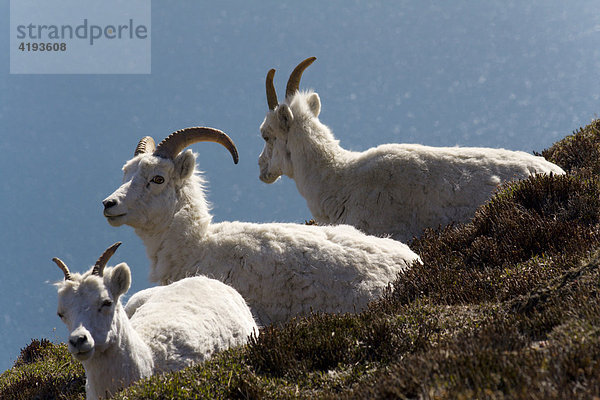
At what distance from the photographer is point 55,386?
8.18 metres

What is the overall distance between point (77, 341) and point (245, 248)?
304 centimetres

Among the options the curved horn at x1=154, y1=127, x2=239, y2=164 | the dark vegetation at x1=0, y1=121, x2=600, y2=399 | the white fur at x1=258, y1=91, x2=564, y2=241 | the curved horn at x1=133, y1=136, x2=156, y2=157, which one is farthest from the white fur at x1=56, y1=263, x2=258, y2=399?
the white fur at x1=258, y1=91, x2=564, y2=241

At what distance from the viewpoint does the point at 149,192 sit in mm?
9008

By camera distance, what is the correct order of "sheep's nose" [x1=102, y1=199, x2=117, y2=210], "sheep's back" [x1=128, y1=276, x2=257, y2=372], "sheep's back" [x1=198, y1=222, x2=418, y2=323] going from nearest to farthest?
"sheep's back" [x1=128, y1=276, x2=257, y2=372] → "sheep's back" [x1=198, y1=222, x2=418, y2=323] → "sheep's nose" [x1=102, y1=199, x2=117, y2=210]

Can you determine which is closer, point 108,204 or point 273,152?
point 108,204

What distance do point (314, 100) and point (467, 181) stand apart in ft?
12.4

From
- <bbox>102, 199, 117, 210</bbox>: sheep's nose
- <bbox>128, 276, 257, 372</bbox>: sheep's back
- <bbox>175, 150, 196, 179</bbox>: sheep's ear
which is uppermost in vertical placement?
<bbox>175, 150, 196, 179</bbox>: sheep's ear

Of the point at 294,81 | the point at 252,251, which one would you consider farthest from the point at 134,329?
the point at 294,81

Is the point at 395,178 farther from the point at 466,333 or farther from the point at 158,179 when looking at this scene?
the point at 466,333

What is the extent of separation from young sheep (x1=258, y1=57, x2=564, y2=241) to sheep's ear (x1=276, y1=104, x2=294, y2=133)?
0.06 ft

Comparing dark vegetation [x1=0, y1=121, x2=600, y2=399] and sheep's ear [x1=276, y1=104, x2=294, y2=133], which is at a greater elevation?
sheep's ear [x1=276, y1=104, x2=294, y2=133]

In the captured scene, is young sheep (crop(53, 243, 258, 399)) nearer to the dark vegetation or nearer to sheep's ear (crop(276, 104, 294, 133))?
the dark vegetation

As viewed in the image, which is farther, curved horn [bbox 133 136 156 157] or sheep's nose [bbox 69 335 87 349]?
curved horn [bbox 133 136 156 157]

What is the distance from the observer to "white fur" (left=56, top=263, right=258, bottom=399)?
5980mm
